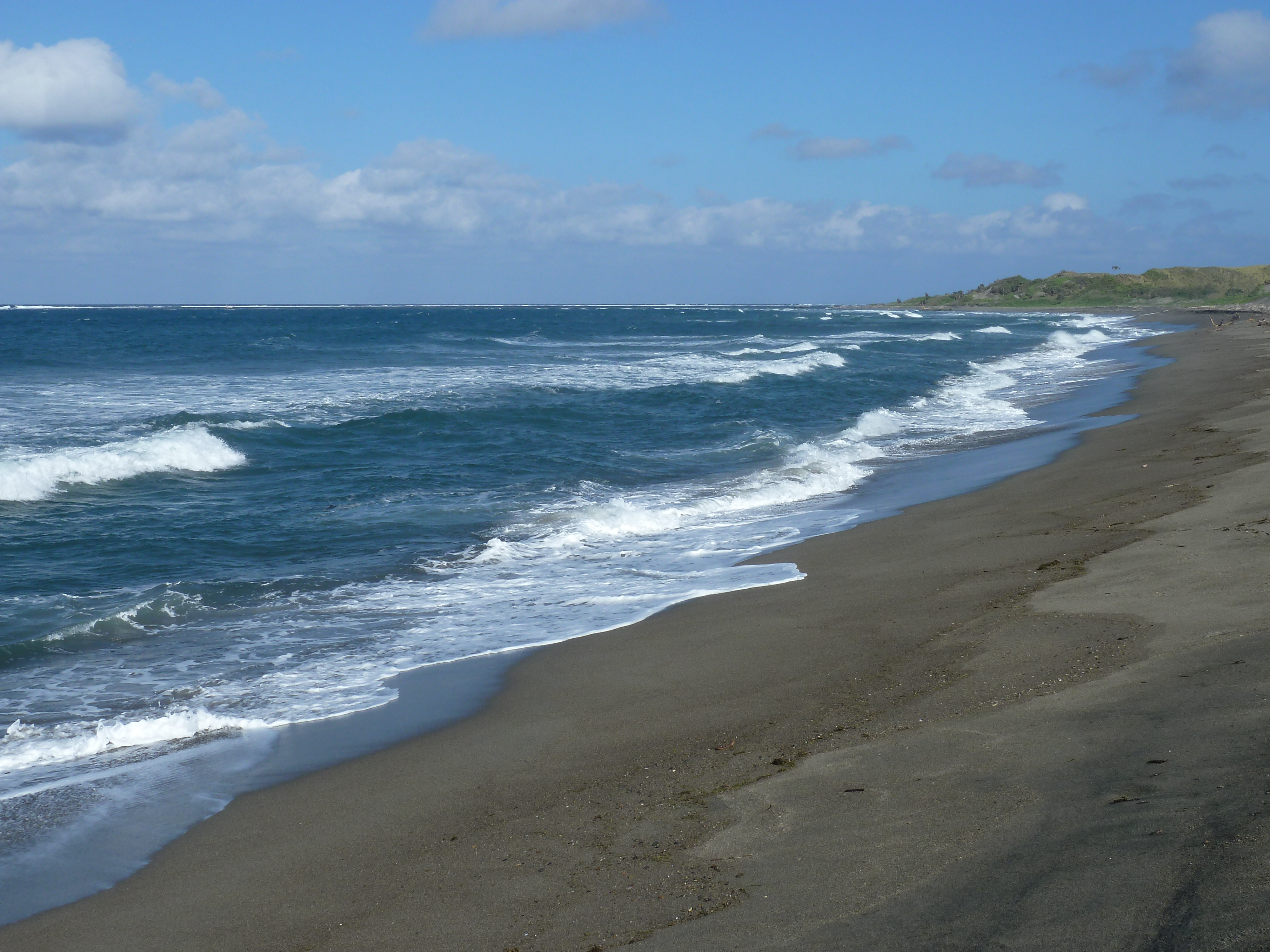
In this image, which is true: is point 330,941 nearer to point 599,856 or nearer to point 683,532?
point 599,856

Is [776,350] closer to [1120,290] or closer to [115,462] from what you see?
[115,462]

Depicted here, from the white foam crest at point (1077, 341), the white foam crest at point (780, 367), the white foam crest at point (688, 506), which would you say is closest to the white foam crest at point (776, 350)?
the white foam crest at point (780, 367)

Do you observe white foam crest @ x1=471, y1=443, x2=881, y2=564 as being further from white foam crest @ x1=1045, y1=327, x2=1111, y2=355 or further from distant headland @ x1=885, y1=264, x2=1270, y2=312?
distant headland @ x1=885, y1=264, x2=1270, y2=312

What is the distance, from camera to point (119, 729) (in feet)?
21.9

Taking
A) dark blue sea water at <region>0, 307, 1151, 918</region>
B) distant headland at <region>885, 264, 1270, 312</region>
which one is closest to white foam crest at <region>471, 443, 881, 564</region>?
dark blue sea water at <region>0, 307, 1151, 918</region>

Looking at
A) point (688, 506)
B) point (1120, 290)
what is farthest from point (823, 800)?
point (1120, 290)

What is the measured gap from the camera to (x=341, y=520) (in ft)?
46.4

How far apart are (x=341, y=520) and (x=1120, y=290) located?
421ft

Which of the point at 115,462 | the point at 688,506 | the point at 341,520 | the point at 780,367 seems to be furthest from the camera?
the point at 780,367

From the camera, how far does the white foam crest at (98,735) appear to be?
6387 millimetres

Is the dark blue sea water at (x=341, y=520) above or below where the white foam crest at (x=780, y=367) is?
below

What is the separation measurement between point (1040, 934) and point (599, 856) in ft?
6.35

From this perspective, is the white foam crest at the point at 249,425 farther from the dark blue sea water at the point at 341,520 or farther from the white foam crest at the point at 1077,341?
the white foam crest at the point at 1077,341

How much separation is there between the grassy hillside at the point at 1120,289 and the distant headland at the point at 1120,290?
12 centimetres
